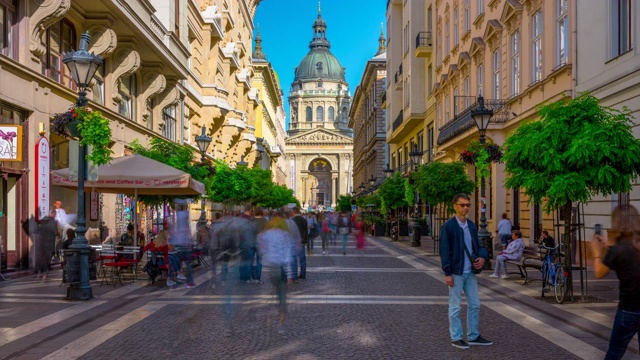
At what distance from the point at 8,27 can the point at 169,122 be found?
53.3 ft

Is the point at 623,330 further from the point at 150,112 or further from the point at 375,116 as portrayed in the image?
the point at 375,116

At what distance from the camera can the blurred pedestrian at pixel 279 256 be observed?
9.26 m

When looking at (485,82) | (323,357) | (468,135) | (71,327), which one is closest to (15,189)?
(71,327)

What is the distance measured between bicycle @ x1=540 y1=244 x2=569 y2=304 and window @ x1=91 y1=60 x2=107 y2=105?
552 inches

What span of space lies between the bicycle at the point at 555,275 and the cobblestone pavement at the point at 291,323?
0.35 m

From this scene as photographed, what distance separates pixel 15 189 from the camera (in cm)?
1608

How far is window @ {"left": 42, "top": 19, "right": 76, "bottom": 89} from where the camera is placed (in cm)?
1808

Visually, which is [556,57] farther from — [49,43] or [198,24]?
[198,24]

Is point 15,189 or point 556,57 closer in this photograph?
point 15,189

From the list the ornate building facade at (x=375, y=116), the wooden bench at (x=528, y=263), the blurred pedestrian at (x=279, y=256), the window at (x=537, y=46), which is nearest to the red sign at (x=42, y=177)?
the blurred pedestrian at (x=279, y=256)

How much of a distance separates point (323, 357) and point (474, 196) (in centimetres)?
2451

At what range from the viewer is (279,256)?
944 cm

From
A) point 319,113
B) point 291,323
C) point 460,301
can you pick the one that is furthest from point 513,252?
point 319,113

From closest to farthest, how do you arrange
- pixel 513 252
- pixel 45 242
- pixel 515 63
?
pixel 45 242 → pixel 513 252 → pixel 515 63
